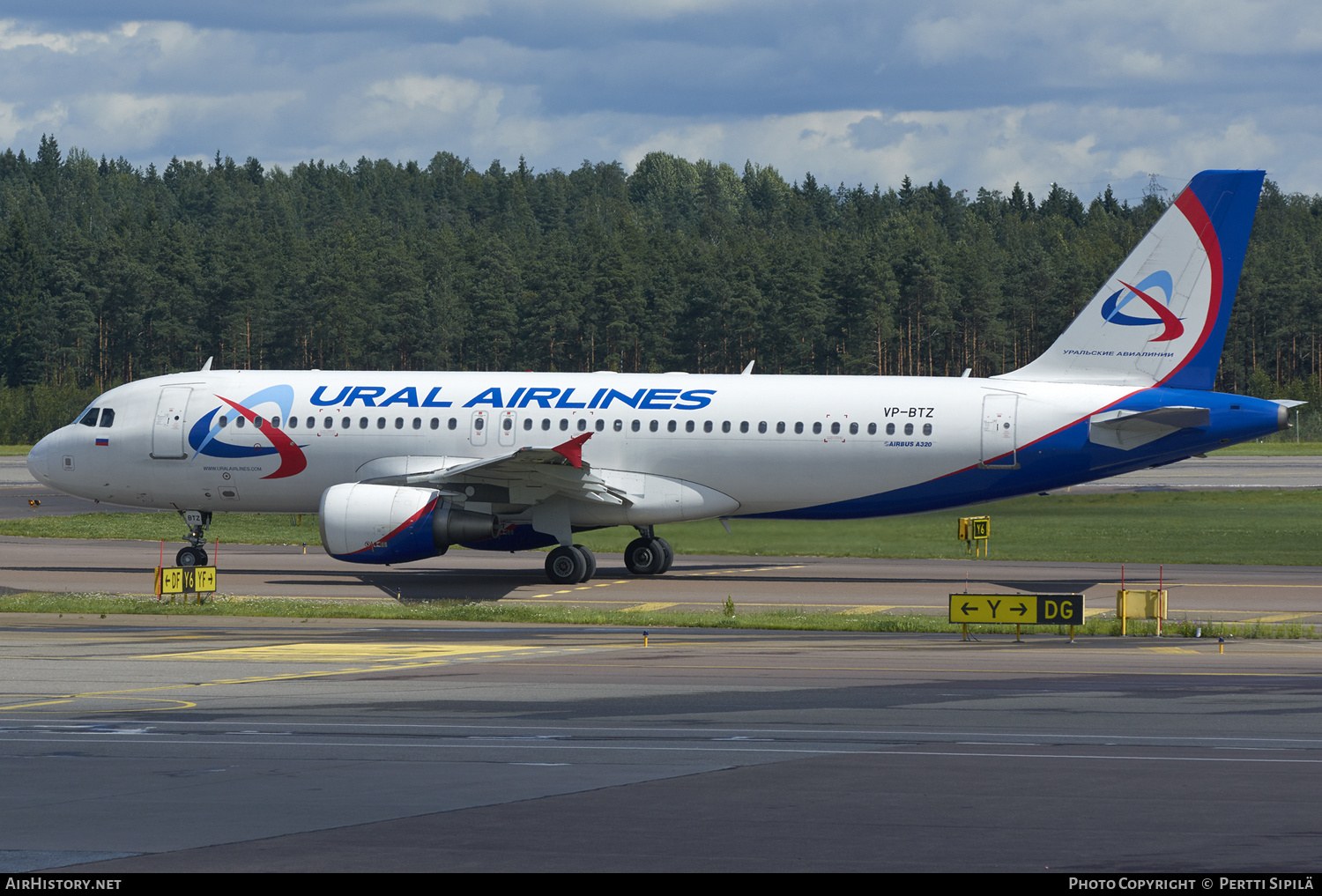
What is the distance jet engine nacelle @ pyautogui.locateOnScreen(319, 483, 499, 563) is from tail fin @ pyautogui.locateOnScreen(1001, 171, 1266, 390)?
14.9 m

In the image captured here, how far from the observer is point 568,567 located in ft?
120

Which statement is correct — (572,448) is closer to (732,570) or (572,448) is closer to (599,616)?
(599,616)

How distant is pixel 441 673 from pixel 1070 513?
34.8 metres

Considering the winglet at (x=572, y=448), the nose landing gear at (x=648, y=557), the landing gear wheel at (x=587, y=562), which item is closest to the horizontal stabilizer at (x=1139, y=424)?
the nose landing gear at (x=648, y=557)

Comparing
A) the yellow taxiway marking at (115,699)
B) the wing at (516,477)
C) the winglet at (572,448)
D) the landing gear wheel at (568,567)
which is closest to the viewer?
the yellow taxiway marking at (115,699)

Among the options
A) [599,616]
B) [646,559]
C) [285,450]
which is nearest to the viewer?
[599,616]

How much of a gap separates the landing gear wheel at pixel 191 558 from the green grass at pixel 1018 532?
399 inches

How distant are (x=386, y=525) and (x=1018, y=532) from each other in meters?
23.8

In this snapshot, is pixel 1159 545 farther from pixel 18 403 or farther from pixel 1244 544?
pixel 18 403

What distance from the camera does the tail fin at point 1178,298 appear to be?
3625 centimetres

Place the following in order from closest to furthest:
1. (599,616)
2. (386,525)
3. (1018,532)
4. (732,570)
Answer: (599,616), (386,525), (732,570), (1018,532)

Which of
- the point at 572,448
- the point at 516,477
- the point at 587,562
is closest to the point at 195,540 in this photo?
the point at 516,477

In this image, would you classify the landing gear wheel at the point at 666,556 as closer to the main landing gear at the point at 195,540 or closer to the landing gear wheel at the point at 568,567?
the landing gear wheel at the point at 568,567

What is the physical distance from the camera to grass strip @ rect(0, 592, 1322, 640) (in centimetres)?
2916
